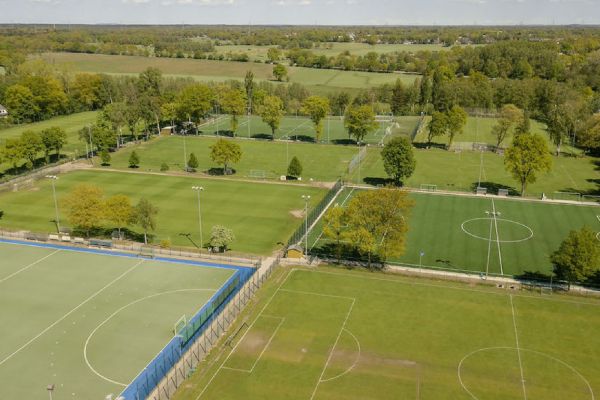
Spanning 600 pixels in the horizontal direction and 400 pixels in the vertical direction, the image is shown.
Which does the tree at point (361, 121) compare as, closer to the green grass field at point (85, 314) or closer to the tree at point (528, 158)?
the tree at point (528, 158)

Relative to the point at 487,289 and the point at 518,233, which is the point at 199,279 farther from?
the point at 518,233

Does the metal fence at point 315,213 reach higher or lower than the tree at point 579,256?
lower

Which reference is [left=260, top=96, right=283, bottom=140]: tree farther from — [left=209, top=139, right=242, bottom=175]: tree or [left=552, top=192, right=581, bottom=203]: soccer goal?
[left=552, top=192, right=581, bottom=203]: soccer goal

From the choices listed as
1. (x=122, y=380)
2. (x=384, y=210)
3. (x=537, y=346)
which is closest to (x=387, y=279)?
(x=384, y=210)

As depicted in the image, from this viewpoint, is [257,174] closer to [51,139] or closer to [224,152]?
[224,152]

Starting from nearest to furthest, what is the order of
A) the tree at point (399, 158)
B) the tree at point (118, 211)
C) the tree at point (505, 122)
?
the tree at point (118, 211) < the tree at point (399, 158) < the tree at point (505, 122)

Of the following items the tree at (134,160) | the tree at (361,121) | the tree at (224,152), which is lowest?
the tree at (134,160)

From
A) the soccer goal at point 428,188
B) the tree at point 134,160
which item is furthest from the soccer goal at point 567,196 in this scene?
the tree at point 134,160
